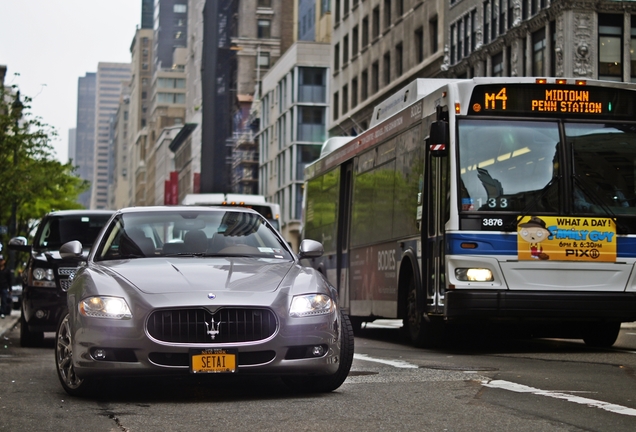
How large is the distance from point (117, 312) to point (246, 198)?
873 inches

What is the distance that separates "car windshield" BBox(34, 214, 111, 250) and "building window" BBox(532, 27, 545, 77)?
26445 mm

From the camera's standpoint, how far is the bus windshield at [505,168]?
14.0 meters

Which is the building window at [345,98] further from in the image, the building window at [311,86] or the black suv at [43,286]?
the black suv at [43,286]

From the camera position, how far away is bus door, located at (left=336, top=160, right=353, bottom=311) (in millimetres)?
20469

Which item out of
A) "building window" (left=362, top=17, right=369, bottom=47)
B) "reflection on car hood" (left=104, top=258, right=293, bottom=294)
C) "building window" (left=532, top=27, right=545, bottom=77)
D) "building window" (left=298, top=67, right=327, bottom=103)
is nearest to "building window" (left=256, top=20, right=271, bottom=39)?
"building window" (left=298, top=67, right=327, bottom=103)

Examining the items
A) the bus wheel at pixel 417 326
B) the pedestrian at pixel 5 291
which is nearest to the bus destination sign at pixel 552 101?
the bus wheel at pixel 417 326

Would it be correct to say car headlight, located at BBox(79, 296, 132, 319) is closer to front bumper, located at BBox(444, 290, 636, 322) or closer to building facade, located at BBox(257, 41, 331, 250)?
front bumper, located at BBox(444, 290, 636, 322)

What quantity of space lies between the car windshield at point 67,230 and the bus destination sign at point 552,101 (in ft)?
19.9

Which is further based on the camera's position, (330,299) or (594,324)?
(594,324)

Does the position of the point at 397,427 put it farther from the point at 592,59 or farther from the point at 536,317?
the point at 592,59

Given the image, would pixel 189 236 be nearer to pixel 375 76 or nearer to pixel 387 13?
pixel 387 13

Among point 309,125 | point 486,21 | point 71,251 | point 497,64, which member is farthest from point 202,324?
point 309,125

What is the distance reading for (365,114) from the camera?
62469 millimetres

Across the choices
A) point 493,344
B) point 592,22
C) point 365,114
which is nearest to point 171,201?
point 365,114
